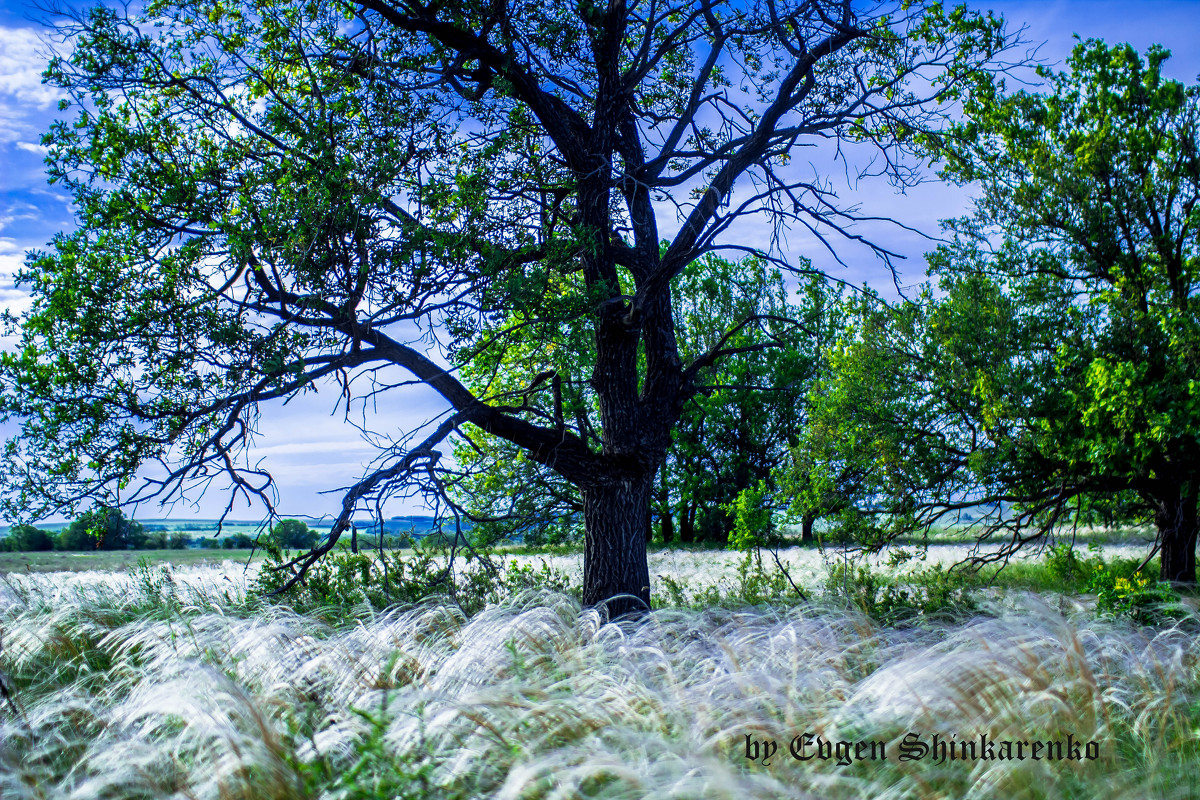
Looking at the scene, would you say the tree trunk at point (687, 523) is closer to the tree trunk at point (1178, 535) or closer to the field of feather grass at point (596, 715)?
the tree trunk at point (1178, 535)

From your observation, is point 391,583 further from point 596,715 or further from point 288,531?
point 596,715

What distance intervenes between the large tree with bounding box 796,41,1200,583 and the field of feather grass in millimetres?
6149

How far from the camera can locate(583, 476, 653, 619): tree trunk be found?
8.57m

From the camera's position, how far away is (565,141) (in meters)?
8.95

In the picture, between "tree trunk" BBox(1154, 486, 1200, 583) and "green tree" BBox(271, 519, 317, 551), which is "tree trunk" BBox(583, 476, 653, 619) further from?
"tree trunk" BBox(1154, 486, 1200, 583)

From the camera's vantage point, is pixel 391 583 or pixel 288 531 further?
pixel 391 583

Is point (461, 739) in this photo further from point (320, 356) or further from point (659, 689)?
point (320, 356)

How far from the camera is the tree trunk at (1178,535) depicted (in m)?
12.3

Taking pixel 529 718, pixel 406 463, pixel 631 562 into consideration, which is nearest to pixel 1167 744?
pixel 529 718

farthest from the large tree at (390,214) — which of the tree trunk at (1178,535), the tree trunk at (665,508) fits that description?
the tree trunk at (665,508)

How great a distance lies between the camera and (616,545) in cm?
858

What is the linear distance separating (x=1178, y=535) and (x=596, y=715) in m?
12.9

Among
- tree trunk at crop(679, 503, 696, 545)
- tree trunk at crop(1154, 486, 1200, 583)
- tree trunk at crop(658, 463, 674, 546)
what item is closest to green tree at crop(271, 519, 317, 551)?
tree trunk at crop(1154, 486, 1200, 583)

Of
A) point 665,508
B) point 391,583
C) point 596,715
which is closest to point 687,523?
point 665,508
